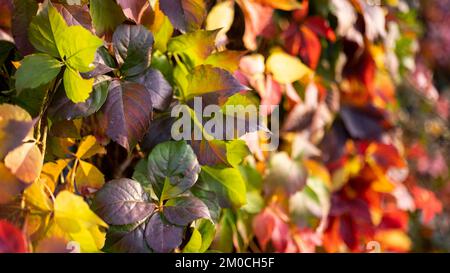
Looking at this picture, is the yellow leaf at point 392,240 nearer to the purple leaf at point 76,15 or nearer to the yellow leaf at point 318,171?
the yellow leaf at point 318,171

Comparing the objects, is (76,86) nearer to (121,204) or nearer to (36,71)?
(36,71)

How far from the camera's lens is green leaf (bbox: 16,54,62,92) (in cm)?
71

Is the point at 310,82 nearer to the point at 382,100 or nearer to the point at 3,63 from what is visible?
the point at 382,100

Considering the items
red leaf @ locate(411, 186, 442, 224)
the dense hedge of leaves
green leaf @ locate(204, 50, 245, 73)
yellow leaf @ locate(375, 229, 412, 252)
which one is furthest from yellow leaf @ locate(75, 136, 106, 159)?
red leaf @ locate(411, 186, 442, 224)

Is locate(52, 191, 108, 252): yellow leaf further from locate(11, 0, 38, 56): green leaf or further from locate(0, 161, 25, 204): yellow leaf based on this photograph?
locate(11, 0, 38, 56): green leaf

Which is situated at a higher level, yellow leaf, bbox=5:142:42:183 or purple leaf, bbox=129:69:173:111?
yellow leaf, bbox=5:142:42:183

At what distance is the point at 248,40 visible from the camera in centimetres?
118

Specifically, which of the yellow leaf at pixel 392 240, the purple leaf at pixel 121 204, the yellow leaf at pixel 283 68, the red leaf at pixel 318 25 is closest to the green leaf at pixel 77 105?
the purple leaf at pixel 121 204

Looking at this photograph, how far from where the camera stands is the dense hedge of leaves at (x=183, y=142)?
730 mm

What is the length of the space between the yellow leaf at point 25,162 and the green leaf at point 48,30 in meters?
0.12

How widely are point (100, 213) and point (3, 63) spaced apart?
25 cm

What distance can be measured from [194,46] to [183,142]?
0.15 meters

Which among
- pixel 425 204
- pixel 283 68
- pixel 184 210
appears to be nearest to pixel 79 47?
pixel 184 210

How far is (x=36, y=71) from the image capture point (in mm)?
722
